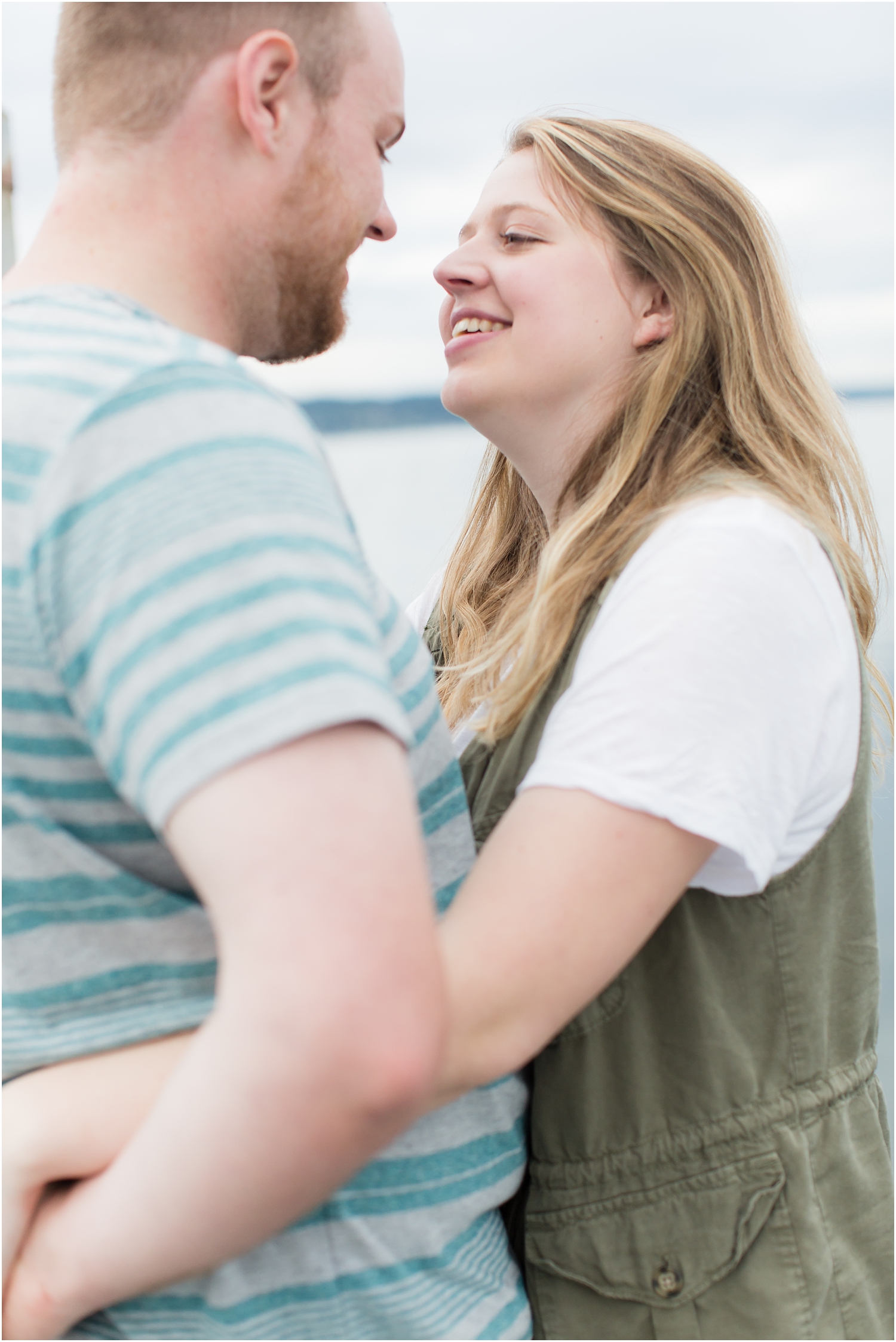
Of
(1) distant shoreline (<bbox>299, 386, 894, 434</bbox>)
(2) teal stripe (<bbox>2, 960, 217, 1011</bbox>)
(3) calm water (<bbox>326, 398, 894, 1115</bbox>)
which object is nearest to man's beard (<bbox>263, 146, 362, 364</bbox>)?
(2) teal stripe (<bbox>2, 960, 217, 1011</bbox>)

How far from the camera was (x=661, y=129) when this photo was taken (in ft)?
4.23

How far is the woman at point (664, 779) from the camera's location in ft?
2.41

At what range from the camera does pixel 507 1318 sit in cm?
87

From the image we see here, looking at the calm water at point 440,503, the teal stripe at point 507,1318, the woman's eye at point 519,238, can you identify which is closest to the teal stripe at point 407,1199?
the teal stripe at point 507,1318

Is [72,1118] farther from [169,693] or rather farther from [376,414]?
[376,414]

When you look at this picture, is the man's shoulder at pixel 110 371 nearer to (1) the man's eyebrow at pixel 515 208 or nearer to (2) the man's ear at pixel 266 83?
(2) the man's ear at pixel 266 83

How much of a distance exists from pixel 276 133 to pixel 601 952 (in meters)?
0.64

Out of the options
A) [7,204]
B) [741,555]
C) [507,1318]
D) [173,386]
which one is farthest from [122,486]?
[7,204]

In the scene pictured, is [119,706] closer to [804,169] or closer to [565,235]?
[565,235]

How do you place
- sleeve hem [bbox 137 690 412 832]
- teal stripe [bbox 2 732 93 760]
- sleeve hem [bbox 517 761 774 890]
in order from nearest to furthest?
sleeve hem [bbox 137 690 412 832] → teal stripe [bbox 2 732 93 760] → sleeve hem [bbox 517 761 774 890]

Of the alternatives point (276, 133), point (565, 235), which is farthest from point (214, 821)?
point (565, 235)

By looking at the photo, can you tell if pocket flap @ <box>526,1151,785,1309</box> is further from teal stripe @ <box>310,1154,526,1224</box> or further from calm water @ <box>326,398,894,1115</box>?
calm water @ <box>326,398,894,1115</box>

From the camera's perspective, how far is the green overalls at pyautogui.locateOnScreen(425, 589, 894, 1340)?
3.02 feet

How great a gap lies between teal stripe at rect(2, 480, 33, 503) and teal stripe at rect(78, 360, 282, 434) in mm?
44
